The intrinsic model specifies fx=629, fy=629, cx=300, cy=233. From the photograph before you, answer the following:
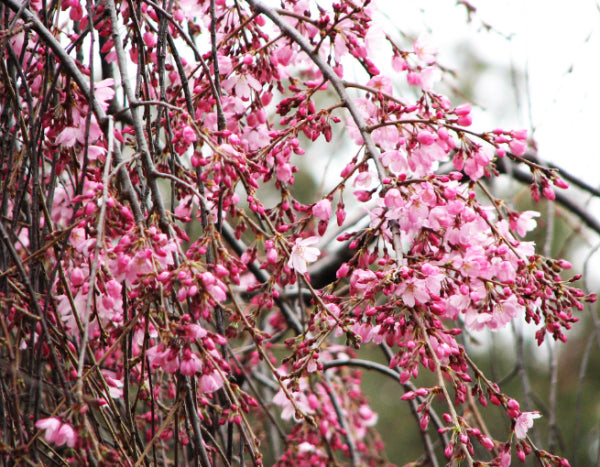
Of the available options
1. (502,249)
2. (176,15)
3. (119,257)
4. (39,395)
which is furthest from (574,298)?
(176,15)

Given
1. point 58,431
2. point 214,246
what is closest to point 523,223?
point 214,246

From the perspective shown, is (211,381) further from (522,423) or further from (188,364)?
(522,423)

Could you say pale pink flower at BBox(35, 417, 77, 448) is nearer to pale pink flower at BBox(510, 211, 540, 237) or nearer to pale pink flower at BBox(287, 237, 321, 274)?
pale pink flower at BBox(287, 237, 321, 274)

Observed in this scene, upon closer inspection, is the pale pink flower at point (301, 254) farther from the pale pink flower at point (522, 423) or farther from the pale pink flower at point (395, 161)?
the pale pink flower at point (522, 423)

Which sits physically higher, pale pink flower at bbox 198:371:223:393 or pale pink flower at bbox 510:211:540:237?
pale pink flower at bbox 510:211:540:237

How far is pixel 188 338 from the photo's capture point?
0.89 metres

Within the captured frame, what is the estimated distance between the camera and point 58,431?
842 mm

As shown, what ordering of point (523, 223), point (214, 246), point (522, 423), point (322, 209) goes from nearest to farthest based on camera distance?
point (214, 246)
point (522, 423)
point (322, 209)
point (523, 223)

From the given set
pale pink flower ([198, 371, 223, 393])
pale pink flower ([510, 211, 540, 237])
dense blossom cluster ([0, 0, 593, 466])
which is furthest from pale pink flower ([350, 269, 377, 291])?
pale pink flower ([510, 211, 540, 237])

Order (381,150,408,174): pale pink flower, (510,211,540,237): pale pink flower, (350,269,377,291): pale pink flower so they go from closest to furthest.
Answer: (350,269,377,291): pale pink flower < (381,150,408,174): pale pink flower < (510,211,540,237): pale pink flower

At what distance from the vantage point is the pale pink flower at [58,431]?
83 centimetres

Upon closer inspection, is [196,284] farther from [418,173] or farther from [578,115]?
[578,115]

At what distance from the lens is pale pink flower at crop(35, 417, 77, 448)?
0.83 metres

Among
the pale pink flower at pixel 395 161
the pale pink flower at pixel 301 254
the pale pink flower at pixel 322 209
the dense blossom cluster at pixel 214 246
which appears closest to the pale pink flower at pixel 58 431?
the dense blossom cluster at pixel 214 246
